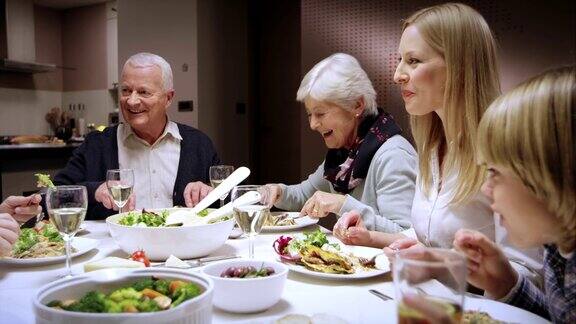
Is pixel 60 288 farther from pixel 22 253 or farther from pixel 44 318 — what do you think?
pixel 22 253

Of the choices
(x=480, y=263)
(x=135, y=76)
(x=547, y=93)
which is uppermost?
(x=135, y=76)

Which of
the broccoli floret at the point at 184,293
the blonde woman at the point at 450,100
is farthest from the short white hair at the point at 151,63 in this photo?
the broccoli floret at the point at 184,293

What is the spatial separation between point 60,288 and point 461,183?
42.8 inches

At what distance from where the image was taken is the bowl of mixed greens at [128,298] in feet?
2.11

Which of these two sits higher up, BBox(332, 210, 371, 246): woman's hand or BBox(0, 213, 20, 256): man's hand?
BBox(0, 213, 20, 256): man's hand

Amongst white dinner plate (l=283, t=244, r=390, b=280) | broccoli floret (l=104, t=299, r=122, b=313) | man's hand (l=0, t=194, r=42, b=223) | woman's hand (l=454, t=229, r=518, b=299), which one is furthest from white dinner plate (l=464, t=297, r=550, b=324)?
man's hand (l=0, t=194, r=42, b=223)

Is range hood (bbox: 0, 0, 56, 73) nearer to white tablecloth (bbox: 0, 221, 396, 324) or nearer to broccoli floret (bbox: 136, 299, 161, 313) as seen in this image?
white tablecloth (bbox: 0, 221, 396, 324)

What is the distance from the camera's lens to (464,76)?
1386mm

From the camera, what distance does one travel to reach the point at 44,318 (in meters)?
0.66

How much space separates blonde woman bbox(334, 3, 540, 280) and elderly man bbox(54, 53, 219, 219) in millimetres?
1178

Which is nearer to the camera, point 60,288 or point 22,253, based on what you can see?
point 60,288

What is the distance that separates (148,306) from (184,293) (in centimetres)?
6

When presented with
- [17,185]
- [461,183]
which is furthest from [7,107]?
[461,183]

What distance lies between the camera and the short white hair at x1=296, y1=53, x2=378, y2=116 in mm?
2117
